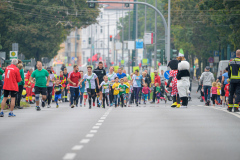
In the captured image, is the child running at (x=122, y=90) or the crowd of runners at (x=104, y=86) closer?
the crowd of runners at (x=104, y=86)

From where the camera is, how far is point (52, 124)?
1571cm

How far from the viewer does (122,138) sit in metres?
12.0

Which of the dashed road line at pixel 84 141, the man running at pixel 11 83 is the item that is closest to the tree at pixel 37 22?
the man running at pixel 11 83

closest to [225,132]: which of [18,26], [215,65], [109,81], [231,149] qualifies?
[231,149]

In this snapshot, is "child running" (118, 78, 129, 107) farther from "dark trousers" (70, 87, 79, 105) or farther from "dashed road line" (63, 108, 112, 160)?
"dashed road line" (63, 108, 112, 160)

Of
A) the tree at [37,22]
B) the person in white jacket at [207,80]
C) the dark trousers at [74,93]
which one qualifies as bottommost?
the dark trousers at [74,93]

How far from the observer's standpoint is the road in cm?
974

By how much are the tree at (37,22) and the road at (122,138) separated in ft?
135

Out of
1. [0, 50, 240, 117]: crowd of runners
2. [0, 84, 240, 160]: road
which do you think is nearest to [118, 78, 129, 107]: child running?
[0, 50, 240, 117]: crowd of runners

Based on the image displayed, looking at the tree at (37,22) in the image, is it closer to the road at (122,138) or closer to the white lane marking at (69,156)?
the road at (122,138)

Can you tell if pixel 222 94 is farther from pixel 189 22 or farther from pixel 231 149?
pixel 189 22

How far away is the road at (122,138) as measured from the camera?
9.74 metres

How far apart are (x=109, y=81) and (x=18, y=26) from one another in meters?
33.7

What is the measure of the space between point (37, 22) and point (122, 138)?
4808cm
